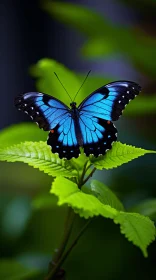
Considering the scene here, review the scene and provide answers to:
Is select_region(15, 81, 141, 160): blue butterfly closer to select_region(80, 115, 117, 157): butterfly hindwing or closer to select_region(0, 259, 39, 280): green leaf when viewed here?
select_region(80, 115, 117, 157): butterfly hindwing

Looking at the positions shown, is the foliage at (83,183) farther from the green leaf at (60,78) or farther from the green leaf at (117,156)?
the green leaf at (60,78)

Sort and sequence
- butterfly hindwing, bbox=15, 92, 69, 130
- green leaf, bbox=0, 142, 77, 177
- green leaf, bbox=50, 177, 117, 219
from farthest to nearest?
butterfly hindwing, bbox=15, 92, 69, 130 < green leaf, bbox=0, 142, 77, 177 < green leaf, bbox=50, 177, 117, 219

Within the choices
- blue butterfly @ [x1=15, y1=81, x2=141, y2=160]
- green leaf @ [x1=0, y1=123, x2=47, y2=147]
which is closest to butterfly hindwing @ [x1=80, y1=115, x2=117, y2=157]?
blue butterfly @ [x1=15, y1=81, x2=141, y2=160]

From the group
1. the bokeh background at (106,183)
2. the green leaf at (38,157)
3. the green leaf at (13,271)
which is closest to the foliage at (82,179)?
the green leaf at (38,157)

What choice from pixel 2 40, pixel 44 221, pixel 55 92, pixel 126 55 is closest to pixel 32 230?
pixel 44 221

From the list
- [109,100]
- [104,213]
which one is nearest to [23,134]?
[109,100]

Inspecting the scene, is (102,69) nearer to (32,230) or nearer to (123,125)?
(123,125)
